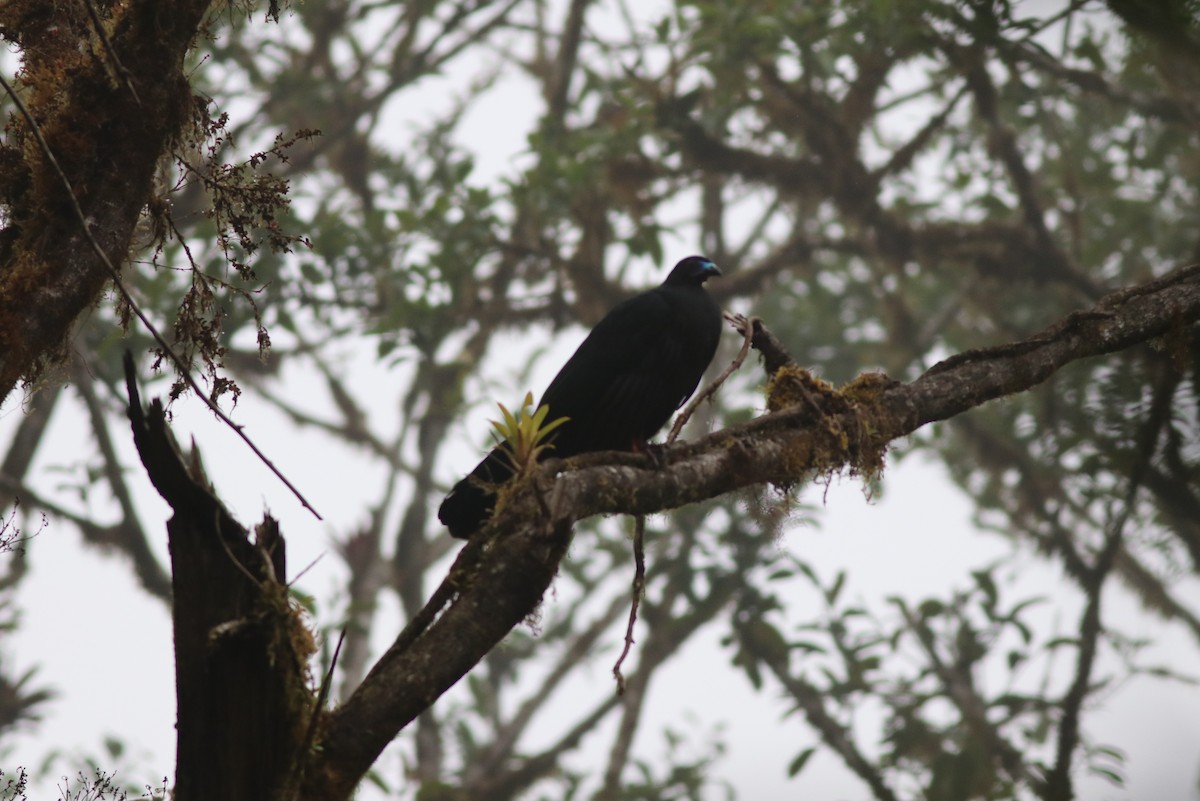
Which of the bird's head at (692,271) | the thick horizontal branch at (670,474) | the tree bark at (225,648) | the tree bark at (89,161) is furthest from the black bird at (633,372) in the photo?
the tree bark at (225,648)

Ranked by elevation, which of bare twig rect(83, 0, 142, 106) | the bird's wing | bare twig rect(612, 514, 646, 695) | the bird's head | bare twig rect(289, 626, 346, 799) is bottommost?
bare twig rect(289, 626, 346, 799)

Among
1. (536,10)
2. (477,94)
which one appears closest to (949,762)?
(477,94)

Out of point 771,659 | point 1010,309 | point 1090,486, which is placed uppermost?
point 1010,309

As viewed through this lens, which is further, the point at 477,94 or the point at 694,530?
the point at 477,94

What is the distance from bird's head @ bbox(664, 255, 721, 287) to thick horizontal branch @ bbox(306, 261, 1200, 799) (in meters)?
1.80

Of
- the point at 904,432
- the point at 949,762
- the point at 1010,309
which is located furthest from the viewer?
the point at 1010,309

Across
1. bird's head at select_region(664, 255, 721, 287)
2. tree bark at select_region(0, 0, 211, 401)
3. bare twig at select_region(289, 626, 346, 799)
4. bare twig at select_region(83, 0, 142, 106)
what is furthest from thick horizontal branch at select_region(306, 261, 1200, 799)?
bird's head at select_region(664, 255, 721, 287)

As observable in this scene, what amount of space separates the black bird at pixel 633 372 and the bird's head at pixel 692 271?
1.43 ft

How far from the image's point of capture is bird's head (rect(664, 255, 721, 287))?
225 inches

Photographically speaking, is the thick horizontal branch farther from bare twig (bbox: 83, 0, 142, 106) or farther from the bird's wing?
bare twig (bbox: 83, 0, 142, 106)

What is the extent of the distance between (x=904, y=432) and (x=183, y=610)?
236cm

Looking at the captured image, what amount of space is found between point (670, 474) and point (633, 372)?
1.55 m

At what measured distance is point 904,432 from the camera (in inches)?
150

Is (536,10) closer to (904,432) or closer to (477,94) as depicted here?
(477,94)
